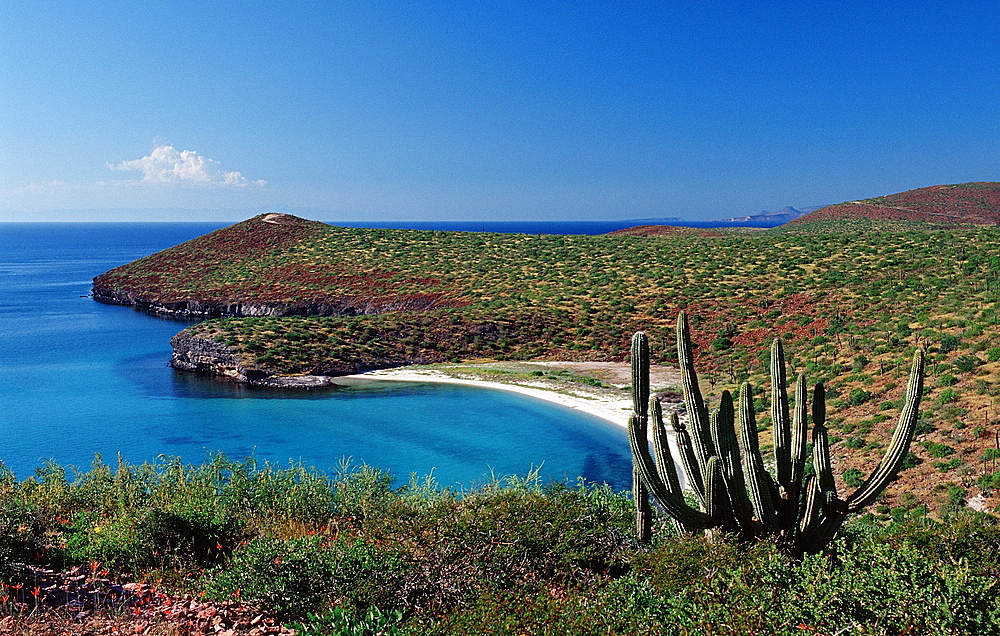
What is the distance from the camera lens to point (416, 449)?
19609 millimetres

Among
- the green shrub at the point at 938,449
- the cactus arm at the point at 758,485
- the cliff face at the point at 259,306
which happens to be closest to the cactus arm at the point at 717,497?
the cactus arm at the point at 758,485

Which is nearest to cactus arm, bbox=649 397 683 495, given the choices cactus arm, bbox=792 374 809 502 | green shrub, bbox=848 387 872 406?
cactus arm, bbox=792 374 809 502

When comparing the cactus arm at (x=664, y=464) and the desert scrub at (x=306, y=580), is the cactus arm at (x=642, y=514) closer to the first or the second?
the cactus arm at (x=664, y=464)

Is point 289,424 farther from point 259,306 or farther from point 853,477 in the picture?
point 259,306

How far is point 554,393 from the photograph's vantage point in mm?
24172

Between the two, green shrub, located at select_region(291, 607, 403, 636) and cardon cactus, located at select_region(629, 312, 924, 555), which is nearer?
green shrub, located at select_region(291, 607, 403, 636)

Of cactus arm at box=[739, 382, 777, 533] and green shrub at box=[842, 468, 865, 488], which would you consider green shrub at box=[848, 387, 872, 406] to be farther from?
cactus arm at box=[739, 382, 777, 533]

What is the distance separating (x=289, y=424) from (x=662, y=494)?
58.9 ft

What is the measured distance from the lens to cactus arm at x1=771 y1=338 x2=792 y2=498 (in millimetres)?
7477

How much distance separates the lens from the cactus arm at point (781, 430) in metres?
7.48

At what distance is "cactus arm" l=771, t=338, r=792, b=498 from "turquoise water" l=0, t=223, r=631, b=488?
911cm

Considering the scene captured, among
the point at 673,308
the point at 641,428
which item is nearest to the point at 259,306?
the point at 673,308

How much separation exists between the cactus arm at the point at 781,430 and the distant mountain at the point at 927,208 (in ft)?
276


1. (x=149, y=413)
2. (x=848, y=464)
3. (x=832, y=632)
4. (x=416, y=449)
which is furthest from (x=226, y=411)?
(x=832, y=632)
